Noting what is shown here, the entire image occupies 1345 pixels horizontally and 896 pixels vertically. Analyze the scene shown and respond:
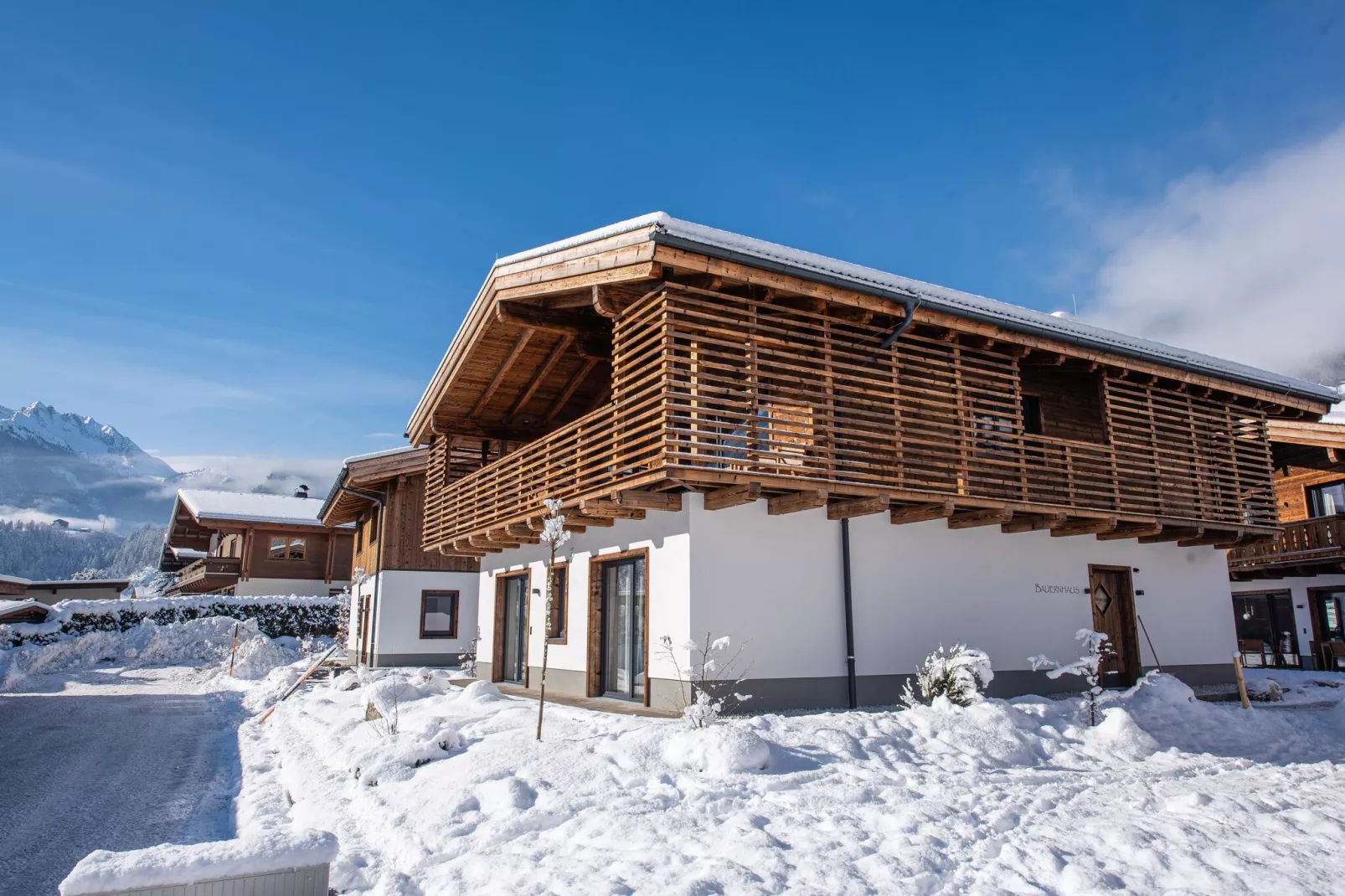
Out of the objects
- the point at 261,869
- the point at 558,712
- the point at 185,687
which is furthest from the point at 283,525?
the point at 261,869

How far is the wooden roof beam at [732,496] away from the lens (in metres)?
10.4

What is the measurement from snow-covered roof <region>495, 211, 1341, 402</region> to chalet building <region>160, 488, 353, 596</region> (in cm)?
2984

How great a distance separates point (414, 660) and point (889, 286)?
1748 centimetres

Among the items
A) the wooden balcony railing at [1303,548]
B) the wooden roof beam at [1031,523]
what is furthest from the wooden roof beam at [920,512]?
the wooden balcony railing at [1303,548]

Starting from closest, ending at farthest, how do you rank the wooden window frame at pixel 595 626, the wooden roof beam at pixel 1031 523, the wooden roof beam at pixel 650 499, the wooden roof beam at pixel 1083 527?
1. the wooden roof beam at pixel 650 499
2. the wooden roof beam at pixel 1031 523
3. the wooden window frame at pixel 595 626
4. the wooden roof beam at pixel 1083 527


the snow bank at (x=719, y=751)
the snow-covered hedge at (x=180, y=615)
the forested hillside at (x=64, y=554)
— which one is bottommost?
the snow bank at (x=719, y=751)

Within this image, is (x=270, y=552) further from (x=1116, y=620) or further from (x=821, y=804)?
(x=821, y=804)

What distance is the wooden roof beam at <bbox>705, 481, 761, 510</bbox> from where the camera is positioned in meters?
10.4

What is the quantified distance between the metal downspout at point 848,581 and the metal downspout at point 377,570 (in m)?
15.2

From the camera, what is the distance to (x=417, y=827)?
6809 mm

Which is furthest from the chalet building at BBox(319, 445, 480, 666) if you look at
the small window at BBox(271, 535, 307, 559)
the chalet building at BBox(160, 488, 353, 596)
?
the small window at BBox(271, 535, 307, 559)

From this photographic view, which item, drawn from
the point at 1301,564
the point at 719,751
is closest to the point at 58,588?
the point at 719,751

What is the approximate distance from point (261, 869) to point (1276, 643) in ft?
93.1

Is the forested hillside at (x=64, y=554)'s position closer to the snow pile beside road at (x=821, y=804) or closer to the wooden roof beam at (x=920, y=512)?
the wooden roof beam at (x=920, y=512)
